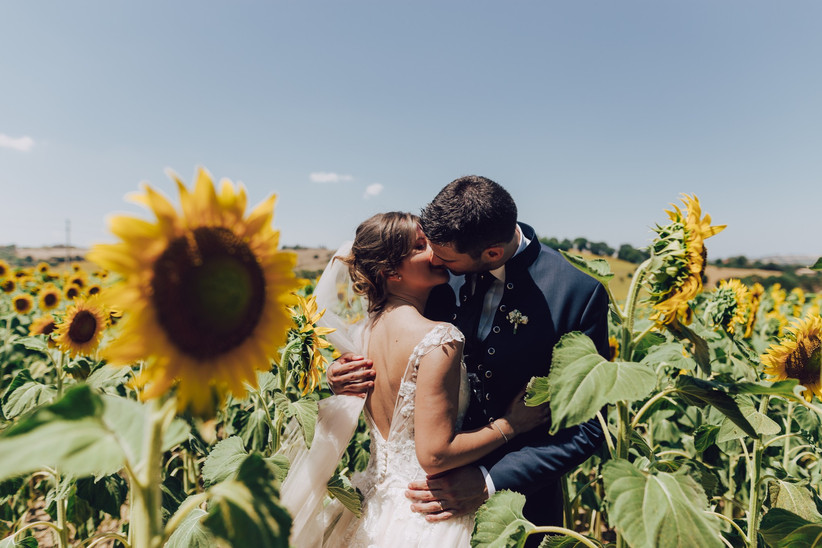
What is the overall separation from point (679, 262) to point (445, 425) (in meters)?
1.27

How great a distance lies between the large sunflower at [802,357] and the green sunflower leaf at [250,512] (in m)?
2.50

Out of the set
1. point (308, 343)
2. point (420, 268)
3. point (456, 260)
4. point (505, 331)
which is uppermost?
point (456, 260)

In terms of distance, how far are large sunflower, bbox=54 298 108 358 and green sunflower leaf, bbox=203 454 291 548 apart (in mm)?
3431

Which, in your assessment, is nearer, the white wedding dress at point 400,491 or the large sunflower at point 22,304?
the white wedding dress at point 400,491

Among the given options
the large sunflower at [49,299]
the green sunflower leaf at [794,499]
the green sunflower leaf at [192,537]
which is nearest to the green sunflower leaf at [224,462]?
the green sunflower leaf at [192,537]

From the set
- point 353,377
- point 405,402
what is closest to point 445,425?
point 405,402

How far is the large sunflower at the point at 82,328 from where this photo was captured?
372 centimetres

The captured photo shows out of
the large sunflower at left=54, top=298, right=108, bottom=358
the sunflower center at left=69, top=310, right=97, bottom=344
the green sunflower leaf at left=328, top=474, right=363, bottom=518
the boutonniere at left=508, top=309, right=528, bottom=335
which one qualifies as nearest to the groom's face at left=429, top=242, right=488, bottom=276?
the boutonniere at left=508, top=309, right=528, bottom=335

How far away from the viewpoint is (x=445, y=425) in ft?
7.27

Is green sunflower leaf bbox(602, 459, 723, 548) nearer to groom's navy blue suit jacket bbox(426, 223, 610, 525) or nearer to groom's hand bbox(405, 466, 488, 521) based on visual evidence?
groom's navy blue suit jacket bbox(426, 223, 610, 525)

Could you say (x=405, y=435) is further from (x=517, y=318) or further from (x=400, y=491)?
(x=517, y=318)

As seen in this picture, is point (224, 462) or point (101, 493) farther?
point (101, 493)

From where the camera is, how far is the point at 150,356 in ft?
2.94

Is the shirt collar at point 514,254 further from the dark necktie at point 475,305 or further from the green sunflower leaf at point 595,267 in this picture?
the green sunflower leaf at point 595,267
